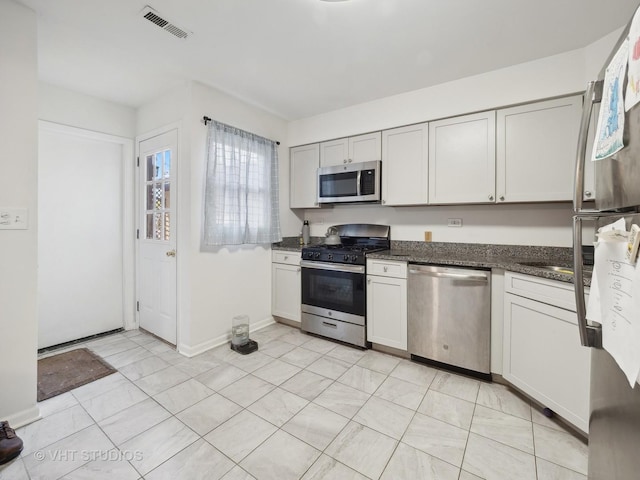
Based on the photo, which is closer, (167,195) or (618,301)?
(618,301)

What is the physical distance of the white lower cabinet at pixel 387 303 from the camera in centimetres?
257

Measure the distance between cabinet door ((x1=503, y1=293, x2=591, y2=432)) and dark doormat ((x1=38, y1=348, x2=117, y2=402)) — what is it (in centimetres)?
314

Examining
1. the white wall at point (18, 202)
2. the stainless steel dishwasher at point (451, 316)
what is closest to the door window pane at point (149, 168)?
the white wall at point (18, 202)

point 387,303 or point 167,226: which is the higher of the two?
point 167,226

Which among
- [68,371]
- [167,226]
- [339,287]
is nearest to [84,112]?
[167,226]

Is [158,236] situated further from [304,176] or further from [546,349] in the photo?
[546,349]

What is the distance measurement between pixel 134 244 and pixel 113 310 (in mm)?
772

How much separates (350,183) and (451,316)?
165 centimetres

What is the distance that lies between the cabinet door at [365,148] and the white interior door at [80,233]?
254 cm

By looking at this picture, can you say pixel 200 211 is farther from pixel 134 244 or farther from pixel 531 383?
pixel 531 383

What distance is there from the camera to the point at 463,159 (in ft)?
8.32

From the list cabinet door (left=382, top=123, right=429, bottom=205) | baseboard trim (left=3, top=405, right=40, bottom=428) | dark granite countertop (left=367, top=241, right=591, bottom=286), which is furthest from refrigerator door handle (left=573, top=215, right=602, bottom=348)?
baseboard trim (left=3, top=405, right=40, bottom=428)

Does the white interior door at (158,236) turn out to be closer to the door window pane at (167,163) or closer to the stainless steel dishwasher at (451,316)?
the door window pane at (167,163)

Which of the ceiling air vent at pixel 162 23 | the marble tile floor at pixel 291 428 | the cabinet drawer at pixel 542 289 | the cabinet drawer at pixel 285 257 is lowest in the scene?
the marble tile floor at pixel 291 428
